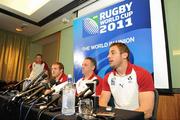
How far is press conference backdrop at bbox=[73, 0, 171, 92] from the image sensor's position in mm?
2043

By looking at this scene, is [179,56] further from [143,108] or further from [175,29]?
[143,108]

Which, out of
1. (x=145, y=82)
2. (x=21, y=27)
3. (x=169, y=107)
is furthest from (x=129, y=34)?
(x=21, y=27)

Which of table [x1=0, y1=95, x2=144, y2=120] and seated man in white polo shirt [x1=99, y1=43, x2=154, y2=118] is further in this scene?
seated man in white polo shirt [x1=99, y1=43, x2=154, y2=118]

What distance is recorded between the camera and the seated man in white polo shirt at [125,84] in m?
1.33

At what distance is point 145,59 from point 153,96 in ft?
3.16

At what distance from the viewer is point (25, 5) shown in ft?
13.1

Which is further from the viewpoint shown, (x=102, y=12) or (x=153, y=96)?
(x=102, y=12)

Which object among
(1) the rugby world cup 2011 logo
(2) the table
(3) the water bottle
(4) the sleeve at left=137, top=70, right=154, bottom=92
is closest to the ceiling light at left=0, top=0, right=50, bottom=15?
(1) the rugby world cup 2011 logo

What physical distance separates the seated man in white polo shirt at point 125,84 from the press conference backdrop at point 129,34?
0.65m

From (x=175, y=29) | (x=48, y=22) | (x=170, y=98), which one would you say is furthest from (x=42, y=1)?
(x=170, y=98)

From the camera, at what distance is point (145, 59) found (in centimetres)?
213

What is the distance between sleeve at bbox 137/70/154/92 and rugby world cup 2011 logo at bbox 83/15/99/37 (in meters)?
1.53

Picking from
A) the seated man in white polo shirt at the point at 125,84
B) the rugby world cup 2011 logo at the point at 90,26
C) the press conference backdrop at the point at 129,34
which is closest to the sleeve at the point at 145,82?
the seated man in white polo shirt at the point at 125,84

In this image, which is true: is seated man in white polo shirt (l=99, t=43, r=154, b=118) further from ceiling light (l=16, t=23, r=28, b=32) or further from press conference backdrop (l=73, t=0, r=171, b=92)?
ceiling light (l=16, t=23, r=28, b=32)
